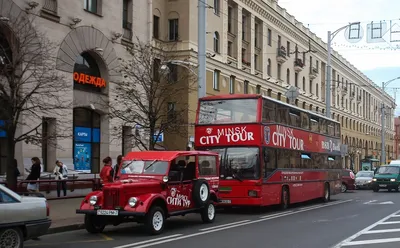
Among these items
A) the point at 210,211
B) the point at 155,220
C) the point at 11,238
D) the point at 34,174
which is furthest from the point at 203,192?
the point at 34,174

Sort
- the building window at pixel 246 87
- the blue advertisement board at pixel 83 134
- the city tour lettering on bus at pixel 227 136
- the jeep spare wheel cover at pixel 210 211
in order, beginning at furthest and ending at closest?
the building window at pixel 246 87 < the blue advertisement board at pixel 83 134 < the city tour lettering on bus at pixel 227 136 < the jeep spare wheel cover at pixel 210 211

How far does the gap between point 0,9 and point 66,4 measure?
15.3 feet

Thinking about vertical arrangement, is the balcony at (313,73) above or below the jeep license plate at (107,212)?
above

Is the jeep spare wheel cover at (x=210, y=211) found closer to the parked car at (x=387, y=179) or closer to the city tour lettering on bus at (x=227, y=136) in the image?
the city tour lettering on bus at (x=227, y=136)

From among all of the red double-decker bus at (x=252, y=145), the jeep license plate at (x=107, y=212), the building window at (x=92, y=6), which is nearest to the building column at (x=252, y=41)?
the building window at (x=92, y=6)

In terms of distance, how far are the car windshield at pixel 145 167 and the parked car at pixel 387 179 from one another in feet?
85.8

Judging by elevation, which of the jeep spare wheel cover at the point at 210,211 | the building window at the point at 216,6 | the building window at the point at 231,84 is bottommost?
the jeep spare wheel cover at the point at 210,211

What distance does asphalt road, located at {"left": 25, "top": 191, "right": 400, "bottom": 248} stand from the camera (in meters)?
11.5

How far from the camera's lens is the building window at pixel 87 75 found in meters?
27.1

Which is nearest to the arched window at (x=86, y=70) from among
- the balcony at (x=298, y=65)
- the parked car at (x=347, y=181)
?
the parked car at (x=347, y=181)

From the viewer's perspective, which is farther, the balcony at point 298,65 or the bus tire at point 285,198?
the balcony at point 298,65

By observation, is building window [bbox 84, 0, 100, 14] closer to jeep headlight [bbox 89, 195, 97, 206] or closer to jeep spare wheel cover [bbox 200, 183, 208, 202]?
jeep spare wheel cover [bbox 200, 183, 208, 202]

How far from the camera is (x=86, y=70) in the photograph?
27.9m

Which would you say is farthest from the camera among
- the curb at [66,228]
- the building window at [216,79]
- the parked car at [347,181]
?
the building window at [216,79]
